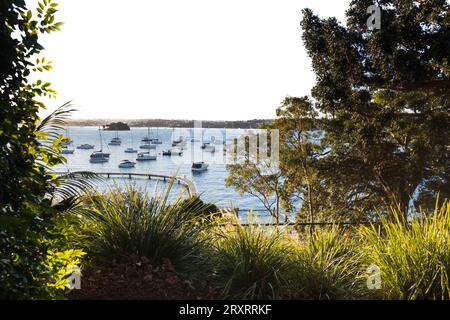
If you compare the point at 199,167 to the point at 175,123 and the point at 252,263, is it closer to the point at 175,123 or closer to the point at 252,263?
the point at 175,123

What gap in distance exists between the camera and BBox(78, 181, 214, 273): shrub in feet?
9.27

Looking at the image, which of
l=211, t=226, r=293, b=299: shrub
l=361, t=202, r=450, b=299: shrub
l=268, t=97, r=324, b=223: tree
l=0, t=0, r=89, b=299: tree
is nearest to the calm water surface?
l=268, t=97, r=324, b=223: tree

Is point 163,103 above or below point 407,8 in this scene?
below

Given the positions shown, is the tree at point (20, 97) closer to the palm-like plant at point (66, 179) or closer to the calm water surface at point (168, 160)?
the palm-like plant at point (66, 179)

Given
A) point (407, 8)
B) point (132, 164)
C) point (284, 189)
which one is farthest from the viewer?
point (132, 164)

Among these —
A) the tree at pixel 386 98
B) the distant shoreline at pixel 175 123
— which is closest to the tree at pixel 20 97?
the tree at pixel 386 98

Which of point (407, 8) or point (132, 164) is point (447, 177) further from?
point (132, 164)

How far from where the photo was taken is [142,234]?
2844 millimetres

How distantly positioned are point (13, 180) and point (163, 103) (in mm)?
13000

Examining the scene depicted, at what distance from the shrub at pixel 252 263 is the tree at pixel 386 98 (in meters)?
3.12

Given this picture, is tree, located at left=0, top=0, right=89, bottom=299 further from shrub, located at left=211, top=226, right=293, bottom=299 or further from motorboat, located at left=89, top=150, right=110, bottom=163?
motorboat, located at left=89, top=150, right=110, bottom=163

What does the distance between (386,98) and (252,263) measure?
8.61 m

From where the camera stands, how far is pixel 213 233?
3.29 metres
